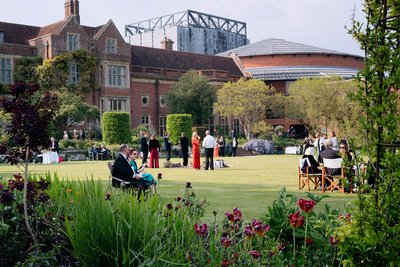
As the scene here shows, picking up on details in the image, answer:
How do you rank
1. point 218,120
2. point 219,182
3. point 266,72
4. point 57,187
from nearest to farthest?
point 57,187, point 219,182, point 218,120, point 266,72

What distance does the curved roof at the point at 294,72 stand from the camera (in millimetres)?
61188

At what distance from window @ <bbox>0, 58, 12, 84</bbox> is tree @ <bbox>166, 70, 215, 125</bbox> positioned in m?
14.3

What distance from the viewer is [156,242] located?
4.22m

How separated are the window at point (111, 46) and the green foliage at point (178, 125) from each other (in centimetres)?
1082

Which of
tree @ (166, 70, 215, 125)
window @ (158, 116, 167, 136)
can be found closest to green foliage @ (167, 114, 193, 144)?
tree @ (166, 70, 215, 125)

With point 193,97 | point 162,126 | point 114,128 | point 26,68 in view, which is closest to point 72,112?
point 114,128

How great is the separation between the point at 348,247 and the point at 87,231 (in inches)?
88.9

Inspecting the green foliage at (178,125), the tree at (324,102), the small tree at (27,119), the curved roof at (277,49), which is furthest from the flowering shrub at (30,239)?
the curved roof at (277,49)

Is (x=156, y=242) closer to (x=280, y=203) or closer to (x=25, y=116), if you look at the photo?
(x=280, y=203)

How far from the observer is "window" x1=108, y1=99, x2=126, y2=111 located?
4644 cm

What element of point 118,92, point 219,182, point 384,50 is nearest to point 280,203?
point 384,50

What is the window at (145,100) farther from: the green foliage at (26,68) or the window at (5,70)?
the window at (5,70)

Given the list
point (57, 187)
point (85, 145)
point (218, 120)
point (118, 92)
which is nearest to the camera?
point (57, 187)

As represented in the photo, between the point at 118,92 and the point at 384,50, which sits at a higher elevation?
the point at 118,92
